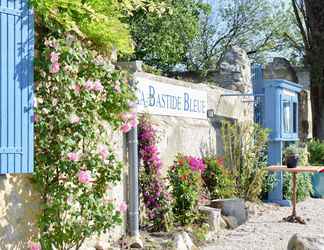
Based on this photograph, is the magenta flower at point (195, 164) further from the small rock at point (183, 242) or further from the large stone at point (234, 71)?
the large stone at point (234, 71)

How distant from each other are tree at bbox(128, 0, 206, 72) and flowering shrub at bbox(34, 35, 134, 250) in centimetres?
1330

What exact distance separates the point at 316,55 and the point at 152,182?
11649mm

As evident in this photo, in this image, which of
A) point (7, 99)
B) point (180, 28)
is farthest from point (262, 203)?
point (180, 28)

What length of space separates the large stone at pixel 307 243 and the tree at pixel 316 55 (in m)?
12.0

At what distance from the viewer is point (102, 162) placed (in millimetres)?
5555

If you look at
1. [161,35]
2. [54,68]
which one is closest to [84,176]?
[54,68]

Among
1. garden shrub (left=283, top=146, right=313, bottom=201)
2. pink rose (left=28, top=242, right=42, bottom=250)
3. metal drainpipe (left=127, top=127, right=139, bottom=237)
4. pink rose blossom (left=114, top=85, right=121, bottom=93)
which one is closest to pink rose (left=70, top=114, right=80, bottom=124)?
pink rose blossom (left=114, top=85, right=121, bottom=93)

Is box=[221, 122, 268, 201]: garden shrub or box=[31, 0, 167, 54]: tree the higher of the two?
box=[31, 0, 167, 54]: tree

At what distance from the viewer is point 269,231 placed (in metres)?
8.63

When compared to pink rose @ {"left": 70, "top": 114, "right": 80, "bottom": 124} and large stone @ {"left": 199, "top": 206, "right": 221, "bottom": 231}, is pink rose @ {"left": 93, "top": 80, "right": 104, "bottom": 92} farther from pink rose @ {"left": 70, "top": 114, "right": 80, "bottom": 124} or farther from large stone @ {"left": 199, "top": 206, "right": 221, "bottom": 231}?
large stone @ {"left": 199, "top": 206, "right": 221, "bottom": 231}

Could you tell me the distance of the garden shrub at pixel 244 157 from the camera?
10.6 m

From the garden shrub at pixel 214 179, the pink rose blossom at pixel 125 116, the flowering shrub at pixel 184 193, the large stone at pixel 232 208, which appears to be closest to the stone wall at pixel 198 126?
the garden shrub at pixel 214 179

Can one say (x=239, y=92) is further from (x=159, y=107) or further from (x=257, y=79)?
(x=159, y=107)

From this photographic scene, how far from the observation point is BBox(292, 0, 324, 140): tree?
17.7 metres
